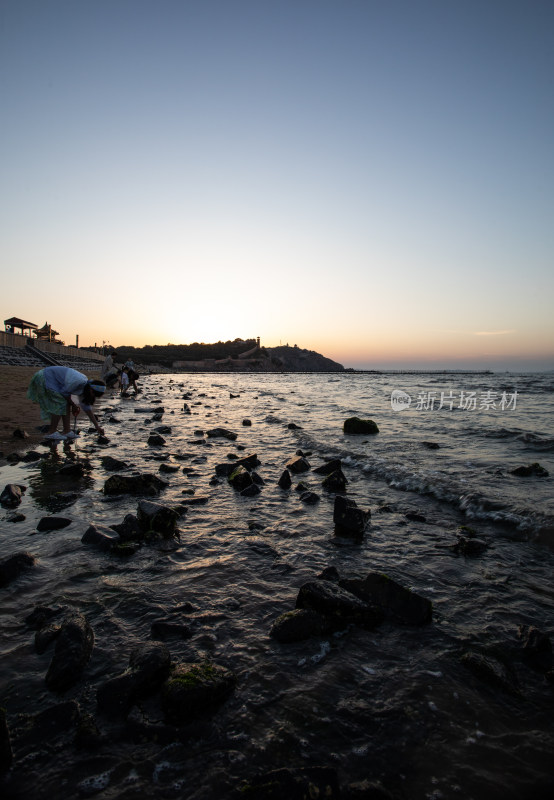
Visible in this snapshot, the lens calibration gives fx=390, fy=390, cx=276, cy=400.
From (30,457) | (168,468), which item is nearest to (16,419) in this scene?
(30,457)

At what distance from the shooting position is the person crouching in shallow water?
11.5 m

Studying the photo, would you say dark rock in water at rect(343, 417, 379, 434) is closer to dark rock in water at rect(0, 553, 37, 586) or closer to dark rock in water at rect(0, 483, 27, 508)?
dark rock in water at rect(0, 483, 27, 508)

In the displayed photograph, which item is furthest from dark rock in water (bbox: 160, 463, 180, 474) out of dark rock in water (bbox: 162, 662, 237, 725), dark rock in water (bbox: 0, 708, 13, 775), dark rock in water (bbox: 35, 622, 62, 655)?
dark rock in water (bbox: 0, 708, 13, 775)

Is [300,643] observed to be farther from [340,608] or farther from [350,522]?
[350,522]

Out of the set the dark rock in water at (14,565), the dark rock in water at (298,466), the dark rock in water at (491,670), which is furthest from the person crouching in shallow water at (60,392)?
the dark rock in water at (491,670)

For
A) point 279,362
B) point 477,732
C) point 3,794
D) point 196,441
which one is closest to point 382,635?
point 477,732

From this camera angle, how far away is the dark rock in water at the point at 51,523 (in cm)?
593

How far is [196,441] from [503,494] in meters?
9.03

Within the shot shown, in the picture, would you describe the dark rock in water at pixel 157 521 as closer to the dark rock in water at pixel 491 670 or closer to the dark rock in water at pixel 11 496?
the dark rock in water at pixel 11 496

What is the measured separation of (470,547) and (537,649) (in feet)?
6.68

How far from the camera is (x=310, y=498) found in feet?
24.5

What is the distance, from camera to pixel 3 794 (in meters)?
2.23

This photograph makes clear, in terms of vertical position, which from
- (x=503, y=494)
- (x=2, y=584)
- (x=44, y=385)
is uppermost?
(x=44, y=385)

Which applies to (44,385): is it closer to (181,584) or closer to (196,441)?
(196,441)
